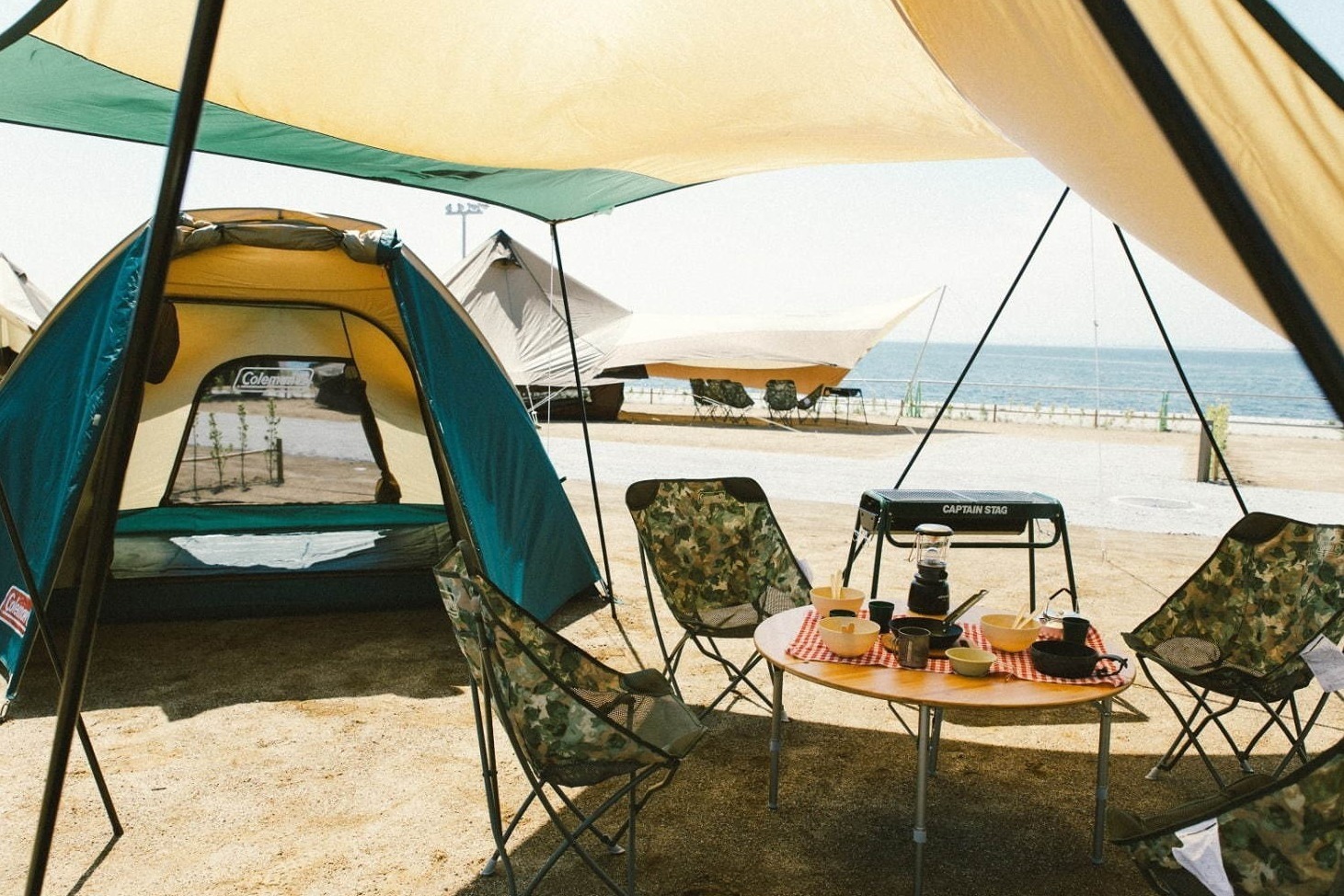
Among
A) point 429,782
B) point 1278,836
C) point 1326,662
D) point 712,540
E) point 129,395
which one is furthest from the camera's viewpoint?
point 712,540

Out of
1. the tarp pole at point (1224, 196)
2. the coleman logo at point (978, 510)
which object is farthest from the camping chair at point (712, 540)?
the tarp pole at point (1224, 196)

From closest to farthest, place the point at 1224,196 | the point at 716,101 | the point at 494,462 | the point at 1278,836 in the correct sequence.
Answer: the point at 1224,196 < the point at 1278,836 < the point at 716,101 < the point at 494,462

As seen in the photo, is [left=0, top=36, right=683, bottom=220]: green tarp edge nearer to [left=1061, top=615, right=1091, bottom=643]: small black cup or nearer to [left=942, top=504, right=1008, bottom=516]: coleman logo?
[left=942, top=504, right=1008, bottom=516]: coleman logo

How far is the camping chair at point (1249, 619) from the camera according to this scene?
126 inches

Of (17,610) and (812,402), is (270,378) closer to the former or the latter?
(17,610)

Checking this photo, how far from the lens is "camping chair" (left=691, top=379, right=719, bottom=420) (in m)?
18.5

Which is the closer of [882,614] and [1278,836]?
[1278,836]

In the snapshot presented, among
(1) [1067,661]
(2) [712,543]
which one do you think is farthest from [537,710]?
(2) [712,543]

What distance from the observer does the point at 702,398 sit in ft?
61.1

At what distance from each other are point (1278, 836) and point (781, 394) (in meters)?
15.7

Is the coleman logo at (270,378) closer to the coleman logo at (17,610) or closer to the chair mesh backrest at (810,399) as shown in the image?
the coleman logo at (17,610)

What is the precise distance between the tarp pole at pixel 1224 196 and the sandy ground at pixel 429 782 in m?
2.18

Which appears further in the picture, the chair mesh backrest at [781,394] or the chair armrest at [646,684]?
the chair mesh backrest at [781,394]

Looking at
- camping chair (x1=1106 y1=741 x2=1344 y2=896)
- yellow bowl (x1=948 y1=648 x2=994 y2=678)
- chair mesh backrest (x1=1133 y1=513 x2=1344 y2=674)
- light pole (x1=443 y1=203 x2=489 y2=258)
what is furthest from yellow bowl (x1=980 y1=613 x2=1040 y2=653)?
light pole (x1=443 y1=203 x2=489 y2=258)
